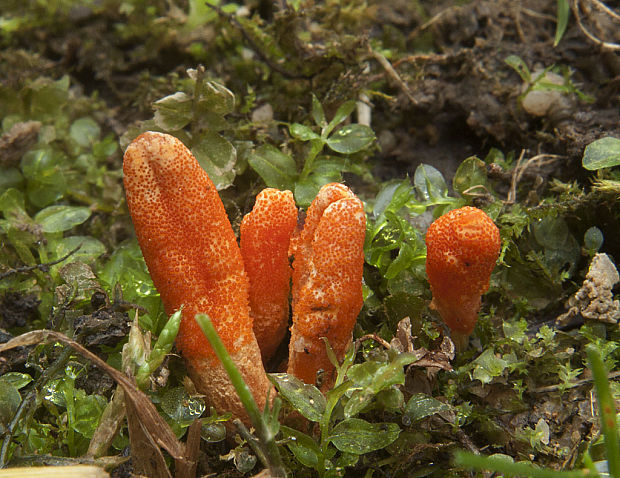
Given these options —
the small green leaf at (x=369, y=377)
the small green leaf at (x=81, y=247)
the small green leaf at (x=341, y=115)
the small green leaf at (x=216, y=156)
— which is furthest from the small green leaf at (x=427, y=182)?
the small green leaf at (x=81, y=247)

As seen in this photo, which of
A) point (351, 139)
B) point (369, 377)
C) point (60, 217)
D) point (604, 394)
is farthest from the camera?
point (60, 217)

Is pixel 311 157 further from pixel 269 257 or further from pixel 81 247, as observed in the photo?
pixel 81 247

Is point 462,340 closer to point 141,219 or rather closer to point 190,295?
point 190,295

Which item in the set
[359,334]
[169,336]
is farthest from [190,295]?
[359,334]

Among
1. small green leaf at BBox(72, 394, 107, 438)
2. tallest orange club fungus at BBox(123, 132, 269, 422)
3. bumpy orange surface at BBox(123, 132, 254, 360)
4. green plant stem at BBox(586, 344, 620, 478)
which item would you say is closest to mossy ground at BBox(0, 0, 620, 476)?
small green leaf at BBox(72, 394, 107, 438)

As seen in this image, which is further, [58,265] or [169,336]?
[58,265]

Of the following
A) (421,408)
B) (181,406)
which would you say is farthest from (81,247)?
(421,408)
